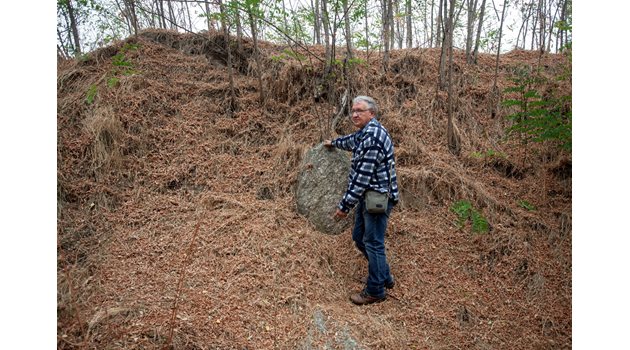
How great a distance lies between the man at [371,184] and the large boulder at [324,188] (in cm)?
83

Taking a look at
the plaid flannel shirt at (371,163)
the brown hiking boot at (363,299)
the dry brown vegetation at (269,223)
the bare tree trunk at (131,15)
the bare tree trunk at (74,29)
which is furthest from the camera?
the bare tree trunk at (74,29)

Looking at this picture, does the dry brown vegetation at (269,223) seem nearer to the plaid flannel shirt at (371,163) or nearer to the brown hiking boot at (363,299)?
the brown hiking boot at (363,299)

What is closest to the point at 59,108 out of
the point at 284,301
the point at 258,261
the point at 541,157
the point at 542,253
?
the point at 258,261

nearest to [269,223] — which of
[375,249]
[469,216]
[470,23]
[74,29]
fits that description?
[375,249]

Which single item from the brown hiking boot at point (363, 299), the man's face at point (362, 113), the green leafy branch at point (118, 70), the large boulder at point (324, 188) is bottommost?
the brown hiking boot at point (363, 299)

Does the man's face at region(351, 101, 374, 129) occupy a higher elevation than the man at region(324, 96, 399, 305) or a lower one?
higher

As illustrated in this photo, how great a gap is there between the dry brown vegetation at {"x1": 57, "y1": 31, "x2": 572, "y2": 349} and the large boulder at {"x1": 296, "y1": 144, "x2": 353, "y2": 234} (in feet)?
0.54

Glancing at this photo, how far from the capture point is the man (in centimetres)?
330

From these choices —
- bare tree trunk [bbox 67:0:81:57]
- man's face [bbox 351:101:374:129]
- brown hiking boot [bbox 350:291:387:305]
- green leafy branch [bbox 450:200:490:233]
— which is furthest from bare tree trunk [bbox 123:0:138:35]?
green leafy branch [bbox 450:200:490:233]

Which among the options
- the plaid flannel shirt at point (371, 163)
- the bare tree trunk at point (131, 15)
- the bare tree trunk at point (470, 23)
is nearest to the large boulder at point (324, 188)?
the plaid flannel shirt at point (371, 163)

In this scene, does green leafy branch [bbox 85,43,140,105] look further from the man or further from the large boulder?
the man

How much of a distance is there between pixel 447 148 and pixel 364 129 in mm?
2779

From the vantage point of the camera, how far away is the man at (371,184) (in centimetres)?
330

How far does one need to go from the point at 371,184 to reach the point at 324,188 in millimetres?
1171
